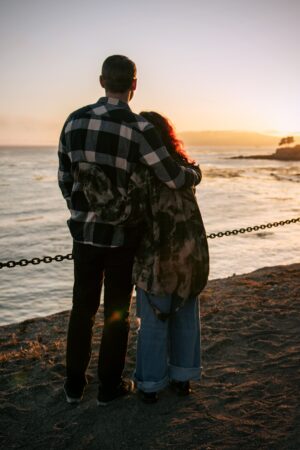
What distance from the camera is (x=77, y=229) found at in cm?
256

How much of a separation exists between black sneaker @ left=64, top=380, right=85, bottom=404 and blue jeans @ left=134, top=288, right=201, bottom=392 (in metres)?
0.41

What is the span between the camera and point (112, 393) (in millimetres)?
2877

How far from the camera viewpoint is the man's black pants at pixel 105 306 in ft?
8.47

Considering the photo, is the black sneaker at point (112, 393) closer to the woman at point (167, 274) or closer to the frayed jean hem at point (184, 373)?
the woman at point (167, 274)

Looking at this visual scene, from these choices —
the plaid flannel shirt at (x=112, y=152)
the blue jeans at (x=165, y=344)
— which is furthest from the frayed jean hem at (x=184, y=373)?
the plaid flannel shirt at (x=112, y=152)

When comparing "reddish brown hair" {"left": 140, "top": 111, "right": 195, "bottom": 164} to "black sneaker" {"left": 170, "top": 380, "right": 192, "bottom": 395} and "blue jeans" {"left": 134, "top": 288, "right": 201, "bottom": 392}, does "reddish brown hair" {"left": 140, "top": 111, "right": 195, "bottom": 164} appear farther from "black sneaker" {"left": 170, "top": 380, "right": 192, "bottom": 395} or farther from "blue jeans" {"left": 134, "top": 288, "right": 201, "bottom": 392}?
"black sneaker" {"left": 170, "top": 380, "right": 192, "bottom": 395}

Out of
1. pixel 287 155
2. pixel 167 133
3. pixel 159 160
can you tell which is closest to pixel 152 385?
pixel 159 160

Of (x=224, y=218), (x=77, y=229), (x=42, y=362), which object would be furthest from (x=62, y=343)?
(x=224, y=218)

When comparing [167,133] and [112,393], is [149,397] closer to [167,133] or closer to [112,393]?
[112,393]

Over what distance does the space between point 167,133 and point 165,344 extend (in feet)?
4.48

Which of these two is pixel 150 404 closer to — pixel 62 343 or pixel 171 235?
pixel 171 235

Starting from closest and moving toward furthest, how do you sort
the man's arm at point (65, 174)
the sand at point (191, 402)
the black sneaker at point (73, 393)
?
the sand at point (191, 402) → the man's arm at point (65, 174) → the black sneaker at point (73, 393)

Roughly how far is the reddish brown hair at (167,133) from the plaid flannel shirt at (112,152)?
12cm

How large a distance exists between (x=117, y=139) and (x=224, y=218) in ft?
43.5
